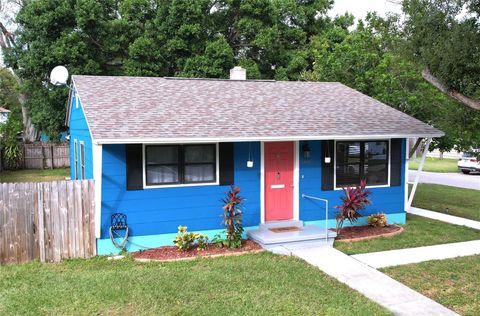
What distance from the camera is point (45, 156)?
25.7m

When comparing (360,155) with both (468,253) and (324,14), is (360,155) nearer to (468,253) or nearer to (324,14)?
(468,253)

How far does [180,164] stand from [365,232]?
187 inches

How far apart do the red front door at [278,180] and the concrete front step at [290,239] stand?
0.76 metres

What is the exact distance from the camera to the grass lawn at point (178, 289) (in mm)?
6137

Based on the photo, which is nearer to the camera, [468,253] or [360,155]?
[468,253]

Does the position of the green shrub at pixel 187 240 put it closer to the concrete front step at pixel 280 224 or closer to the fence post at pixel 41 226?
the concrete front step at pixel 280 224

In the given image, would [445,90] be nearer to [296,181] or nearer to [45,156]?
[296,181]

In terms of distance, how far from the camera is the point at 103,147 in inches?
352

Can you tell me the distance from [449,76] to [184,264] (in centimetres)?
636

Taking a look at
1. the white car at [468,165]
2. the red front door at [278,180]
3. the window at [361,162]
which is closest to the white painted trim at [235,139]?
the window at [361,162]

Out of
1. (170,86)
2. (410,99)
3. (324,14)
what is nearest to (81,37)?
(170,86)

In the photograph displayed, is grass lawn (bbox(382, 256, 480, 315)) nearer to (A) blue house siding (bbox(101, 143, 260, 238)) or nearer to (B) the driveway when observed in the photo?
(A) blue house siding (bbox(101, 143, 260, 238))

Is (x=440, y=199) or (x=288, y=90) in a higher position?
(x=288, y=90)

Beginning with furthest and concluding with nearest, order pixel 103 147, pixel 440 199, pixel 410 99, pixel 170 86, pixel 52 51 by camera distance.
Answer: pixel 52 51, pixel 440 199, pixel 410 99, pixel 170 86, pixel 103 147
